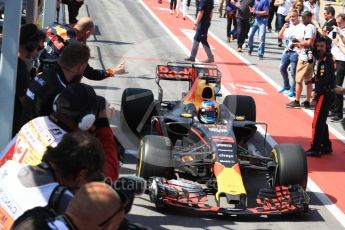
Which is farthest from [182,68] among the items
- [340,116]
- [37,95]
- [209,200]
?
[37,95]

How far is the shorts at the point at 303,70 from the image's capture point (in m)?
12.9

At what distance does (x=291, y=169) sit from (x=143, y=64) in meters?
8.72

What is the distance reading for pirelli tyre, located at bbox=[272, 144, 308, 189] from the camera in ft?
26.0

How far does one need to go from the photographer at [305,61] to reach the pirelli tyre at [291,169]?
16.9 feet

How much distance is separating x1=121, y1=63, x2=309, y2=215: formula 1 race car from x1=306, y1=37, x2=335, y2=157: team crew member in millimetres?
1302

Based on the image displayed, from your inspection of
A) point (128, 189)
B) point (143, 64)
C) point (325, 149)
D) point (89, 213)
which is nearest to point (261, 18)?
point (143, 64)

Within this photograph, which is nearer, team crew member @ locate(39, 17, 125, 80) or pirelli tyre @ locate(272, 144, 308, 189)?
pirelli tyre @ locate(272, 144, 308, 189)

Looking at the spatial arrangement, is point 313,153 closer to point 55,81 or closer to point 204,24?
point 55,81

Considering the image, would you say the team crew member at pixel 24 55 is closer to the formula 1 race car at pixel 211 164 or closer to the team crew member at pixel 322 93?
the formula 1 race car at pixel 211 164

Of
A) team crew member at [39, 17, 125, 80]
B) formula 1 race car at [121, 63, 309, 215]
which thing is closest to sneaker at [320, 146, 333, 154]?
formula 1 race car at [121, 63, 309, 215]

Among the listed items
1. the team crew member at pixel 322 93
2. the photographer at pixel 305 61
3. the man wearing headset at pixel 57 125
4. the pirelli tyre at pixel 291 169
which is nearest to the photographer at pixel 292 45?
the photographer at pixel 305 61

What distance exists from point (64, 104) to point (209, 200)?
14.0ft

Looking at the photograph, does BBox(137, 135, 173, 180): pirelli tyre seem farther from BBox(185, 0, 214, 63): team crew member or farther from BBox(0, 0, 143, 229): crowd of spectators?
BBox(185, 0, 214, 63): team crew member

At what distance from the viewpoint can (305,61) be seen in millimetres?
12969
